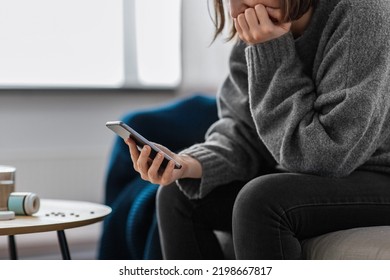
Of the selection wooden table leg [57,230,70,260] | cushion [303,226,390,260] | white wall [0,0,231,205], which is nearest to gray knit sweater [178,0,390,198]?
cushion [303,226,390,260]

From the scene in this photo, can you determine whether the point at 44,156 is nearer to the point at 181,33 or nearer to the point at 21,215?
the point at 181,33

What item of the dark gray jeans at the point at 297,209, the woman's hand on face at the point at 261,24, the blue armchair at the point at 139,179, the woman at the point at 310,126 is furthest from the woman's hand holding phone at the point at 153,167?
the blue armchair at the point at 139,179

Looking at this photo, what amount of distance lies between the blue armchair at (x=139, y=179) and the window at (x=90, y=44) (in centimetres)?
91

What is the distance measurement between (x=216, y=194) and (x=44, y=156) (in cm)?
167

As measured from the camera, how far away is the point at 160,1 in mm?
3154

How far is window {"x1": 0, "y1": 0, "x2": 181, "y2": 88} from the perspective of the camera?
2.89 meters

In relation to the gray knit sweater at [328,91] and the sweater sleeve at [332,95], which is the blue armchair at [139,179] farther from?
the sweater sleeve at [332,95]

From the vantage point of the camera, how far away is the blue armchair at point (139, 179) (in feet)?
6.08

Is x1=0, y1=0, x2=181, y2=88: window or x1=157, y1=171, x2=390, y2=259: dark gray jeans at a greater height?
x1=0, y1=0, x2=181, y2=88: window

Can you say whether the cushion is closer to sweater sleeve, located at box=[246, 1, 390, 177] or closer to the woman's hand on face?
sweater sleeve, located at box=[246, 1, 390, 177]

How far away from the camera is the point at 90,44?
9.94ft

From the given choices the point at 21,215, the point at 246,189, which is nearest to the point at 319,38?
the point at 246,189

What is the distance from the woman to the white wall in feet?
5.44
